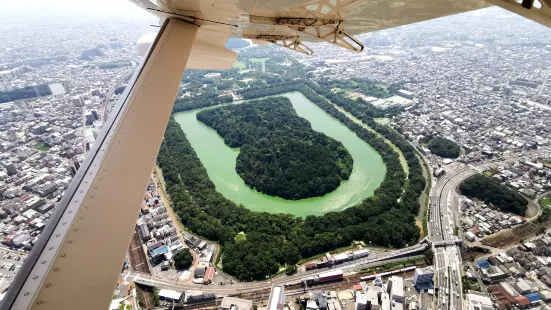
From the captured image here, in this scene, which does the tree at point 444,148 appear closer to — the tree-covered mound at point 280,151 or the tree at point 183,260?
the tree-covered mound at point 280,151

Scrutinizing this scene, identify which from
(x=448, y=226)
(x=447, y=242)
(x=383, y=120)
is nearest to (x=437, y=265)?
(x=447, y=242)

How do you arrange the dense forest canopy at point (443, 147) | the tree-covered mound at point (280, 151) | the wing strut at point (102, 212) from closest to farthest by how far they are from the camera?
1. the wing strut at point (102, 212)
2. the tree-covered mound at point (280, 151)
3. the dense forest canopy at point (443, 147)

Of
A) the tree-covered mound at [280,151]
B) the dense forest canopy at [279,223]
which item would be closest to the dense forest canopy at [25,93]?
the tree-covered mound at [280,151]

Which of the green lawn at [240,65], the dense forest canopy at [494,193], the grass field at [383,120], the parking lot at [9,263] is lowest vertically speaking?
the grass field at [383,120]

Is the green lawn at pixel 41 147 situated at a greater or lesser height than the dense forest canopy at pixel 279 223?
greater

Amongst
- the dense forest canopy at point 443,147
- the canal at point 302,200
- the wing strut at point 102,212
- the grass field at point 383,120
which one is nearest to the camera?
the wing strut at point 102,212

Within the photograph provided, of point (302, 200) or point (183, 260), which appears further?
point (302, 200)

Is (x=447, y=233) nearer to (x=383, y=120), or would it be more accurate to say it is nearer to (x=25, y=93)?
(x=383, y=120)
